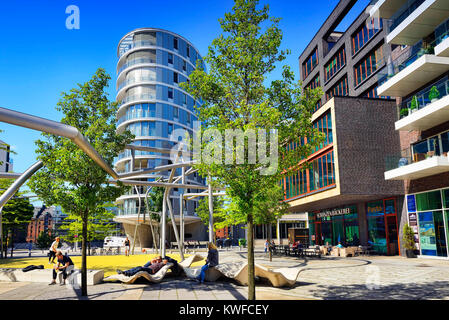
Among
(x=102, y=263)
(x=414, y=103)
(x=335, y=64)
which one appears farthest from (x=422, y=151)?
(x=102, y=263)

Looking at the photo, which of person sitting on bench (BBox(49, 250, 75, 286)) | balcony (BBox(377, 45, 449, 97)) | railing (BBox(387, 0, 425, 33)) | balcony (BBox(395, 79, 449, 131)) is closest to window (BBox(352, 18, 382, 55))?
railing (BBox(387, 0, 425, 33))

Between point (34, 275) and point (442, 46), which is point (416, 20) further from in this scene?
point (34, 275)

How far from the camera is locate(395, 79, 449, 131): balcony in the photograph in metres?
18.4

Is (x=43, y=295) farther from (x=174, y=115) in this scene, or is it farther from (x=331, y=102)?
(x=174, y=115)

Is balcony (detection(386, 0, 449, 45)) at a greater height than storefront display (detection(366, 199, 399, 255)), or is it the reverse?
balcony (detection(386, 0, 449, 45))

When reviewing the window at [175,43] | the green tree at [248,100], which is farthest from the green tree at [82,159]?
the window at [175,43]

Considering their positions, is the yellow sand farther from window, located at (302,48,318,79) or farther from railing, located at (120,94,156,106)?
railing, located at (120,94,156,106)

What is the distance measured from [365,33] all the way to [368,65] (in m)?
2.78

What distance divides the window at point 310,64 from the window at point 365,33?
23.9 feet

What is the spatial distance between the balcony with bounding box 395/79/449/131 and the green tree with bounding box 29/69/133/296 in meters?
16.1

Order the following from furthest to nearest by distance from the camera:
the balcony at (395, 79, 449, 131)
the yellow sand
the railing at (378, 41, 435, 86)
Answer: the railing at (378, 41, 435, 86), the yellow sand, the balcony at (395, 79, 449, 131)
